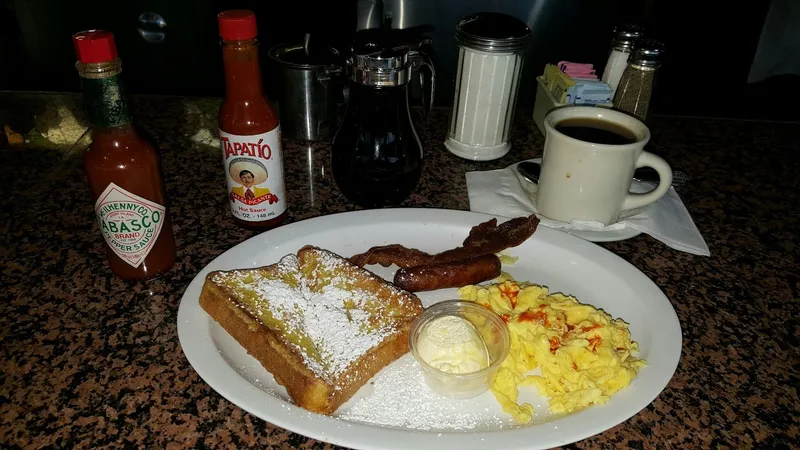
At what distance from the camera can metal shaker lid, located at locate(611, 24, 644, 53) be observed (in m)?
1.62

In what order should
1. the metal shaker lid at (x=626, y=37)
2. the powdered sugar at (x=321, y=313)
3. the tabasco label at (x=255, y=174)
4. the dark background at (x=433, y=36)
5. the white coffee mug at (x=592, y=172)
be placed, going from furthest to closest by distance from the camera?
the dark background at (x=433, y=36)
the metal shaker lid at (x=626, y=37)
the white coffee mug at (x=592, y=172)
the tabasco label at (x=255, y=174)
the powdered sugar at (x=321, y=313)

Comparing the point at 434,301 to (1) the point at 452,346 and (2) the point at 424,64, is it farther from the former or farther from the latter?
(2) the point at 424,64

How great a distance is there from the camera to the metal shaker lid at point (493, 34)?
4.87ft

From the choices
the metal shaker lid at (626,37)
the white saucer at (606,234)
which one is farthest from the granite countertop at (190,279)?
the metal shaker lid at (626,37)

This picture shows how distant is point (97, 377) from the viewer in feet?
3.26

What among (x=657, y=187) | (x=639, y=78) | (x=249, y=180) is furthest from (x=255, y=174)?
(x=639, y=78)

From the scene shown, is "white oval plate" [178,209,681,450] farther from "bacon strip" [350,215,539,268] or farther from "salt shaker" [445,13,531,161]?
"salt shaker" [445,13,531,161]

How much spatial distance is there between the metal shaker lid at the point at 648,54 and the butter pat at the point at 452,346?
902 millimetres

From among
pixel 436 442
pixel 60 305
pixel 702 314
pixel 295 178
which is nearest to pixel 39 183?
pixel 60 305

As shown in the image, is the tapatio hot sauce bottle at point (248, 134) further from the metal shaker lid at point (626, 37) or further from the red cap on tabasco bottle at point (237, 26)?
the metal shaker lid at point (626, 37)

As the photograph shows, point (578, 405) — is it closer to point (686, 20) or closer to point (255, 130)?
point (255, 130)

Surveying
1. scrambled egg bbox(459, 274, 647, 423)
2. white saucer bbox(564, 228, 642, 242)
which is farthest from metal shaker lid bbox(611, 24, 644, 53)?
scrambled egg bbox(459, 274, 647, 423)

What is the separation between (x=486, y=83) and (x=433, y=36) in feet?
4.20

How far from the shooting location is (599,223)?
139 centimetres
